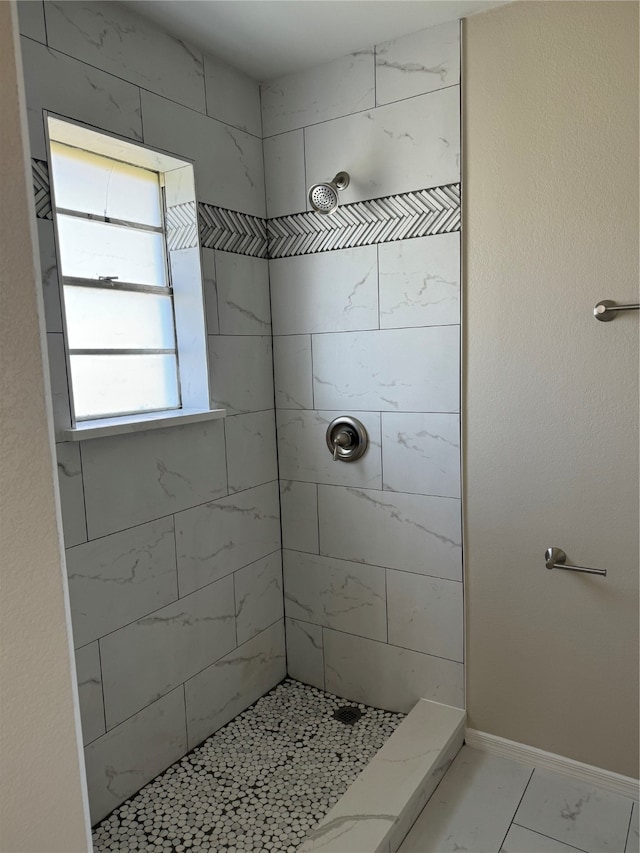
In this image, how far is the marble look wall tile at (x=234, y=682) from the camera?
84.5 inches

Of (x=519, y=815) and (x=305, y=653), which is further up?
(x=305, y=653)

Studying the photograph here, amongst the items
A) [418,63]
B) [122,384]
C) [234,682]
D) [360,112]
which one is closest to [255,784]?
[234,682]

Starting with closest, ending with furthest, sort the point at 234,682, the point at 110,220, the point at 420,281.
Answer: the point at 110,220
the point at 420,281
the point at 234,682

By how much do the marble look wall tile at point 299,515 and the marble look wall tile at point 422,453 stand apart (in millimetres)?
341

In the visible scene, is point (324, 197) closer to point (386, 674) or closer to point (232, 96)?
point (232, 96)

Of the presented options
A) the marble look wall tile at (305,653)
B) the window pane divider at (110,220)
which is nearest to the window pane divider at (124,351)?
the window pane divider at (110,220)

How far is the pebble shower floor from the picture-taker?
1771 mm

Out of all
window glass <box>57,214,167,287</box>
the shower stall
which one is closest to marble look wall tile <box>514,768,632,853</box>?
the shower stall

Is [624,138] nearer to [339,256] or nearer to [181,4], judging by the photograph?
[339,256]

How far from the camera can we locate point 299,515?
2475 millimetres

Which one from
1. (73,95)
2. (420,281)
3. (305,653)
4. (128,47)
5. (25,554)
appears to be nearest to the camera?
(25,554)

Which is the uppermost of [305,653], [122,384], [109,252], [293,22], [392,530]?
[293,22]

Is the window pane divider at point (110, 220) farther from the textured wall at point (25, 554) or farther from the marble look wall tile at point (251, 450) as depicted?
the textured wall at point (25, 554)

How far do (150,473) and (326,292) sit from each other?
3.01 feet
